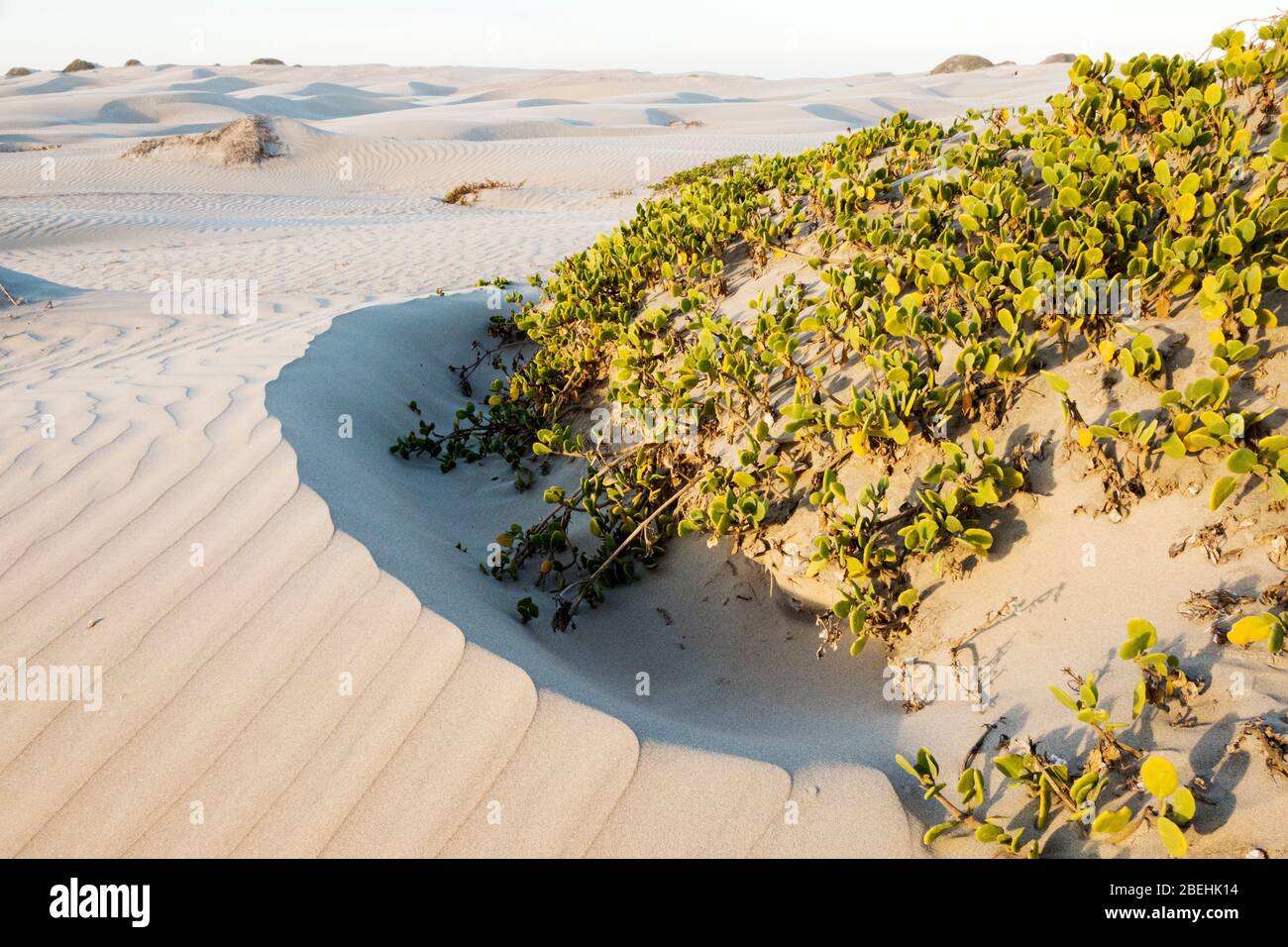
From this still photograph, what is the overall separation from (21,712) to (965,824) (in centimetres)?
247

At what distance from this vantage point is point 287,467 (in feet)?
10.0

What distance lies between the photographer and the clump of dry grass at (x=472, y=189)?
64.3ft

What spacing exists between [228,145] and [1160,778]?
2837cm

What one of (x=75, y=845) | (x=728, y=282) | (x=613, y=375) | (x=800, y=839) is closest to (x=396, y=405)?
(x=613, y=375)

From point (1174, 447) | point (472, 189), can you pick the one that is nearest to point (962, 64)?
point (472, 189)

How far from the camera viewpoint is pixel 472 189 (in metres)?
20.3

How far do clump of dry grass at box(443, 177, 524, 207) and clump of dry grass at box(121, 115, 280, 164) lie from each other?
7.29 m

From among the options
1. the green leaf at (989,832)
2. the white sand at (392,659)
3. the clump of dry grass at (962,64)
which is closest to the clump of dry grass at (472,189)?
the white sand at (392,659)

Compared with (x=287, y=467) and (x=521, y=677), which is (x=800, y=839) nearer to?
(x=521, y=677)

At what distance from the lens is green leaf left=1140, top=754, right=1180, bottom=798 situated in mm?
1463

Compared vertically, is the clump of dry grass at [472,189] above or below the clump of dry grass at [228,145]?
below

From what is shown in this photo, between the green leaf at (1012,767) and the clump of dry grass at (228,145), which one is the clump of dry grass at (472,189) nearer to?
the clump of dry grass at (228,145)

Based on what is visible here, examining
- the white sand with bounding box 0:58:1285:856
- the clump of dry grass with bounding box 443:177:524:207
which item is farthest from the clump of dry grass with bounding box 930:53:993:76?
the white sand with bounding box 0:58:1285:856

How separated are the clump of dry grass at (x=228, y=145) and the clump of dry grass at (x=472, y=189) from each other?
23.9 feet
